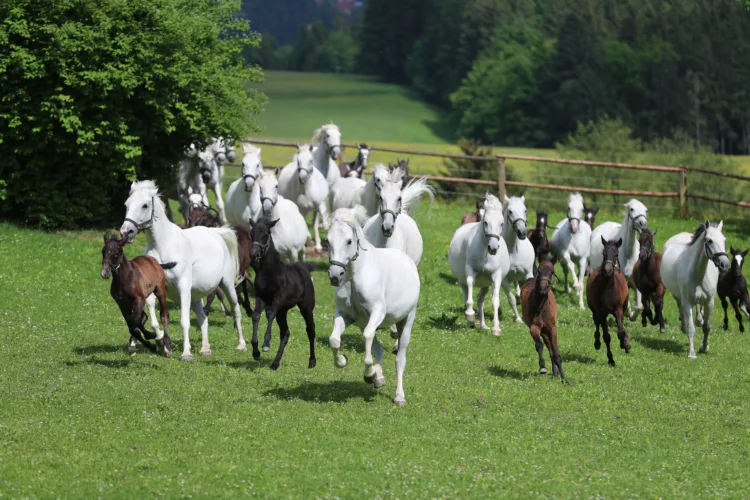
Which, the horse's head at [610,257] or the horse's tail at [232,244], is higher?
the horse's head at [610,257]

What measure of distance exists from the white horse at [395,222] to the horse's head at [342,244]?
12.7ft

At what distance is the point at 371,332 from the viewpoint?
11.6 metres

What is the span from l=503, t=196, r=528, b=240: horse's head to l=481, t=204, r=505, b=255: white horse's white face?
35 cm

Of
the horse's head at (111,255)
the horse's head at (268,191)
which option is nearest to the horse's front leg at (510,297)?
the horse's head at (268,191)

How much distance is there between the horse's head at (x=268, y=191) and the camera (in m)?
19.3

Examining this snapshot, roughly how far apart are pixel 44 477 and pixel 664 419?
7243mm

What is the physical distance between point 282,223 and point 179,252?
210 inches

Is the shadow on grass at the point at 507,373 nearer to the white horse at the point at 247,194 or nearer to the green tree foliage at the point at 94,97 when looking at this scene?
the white horse at the point at 247,194

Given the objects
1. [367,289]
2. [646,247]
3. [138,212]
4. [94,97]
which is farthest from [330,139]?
[367,289]

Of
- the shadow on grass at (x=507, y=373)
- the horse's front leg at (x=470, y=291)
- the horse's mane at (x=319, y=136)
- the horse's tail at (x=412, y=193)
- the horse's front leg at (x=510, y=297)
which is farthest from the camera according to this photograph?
the horse's mane at (x=319, y=136)

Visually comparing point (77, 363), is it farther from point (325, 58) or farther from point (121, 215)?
point (325, 58)

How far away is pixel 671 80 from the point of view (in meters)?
94.9

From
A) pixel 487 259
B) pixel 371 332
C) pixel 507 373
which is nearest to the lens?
pixel 371 332

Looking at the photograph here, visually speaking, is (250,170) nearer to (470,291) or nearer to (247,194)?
(247,194)
